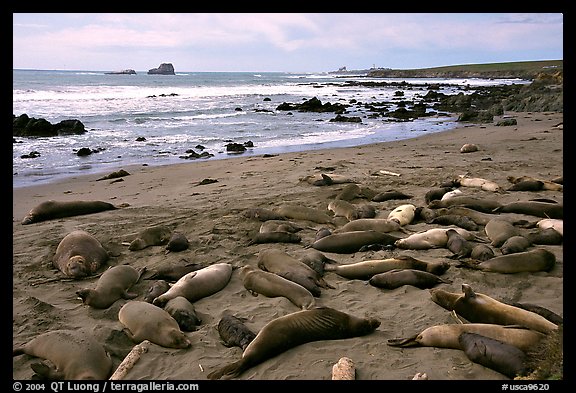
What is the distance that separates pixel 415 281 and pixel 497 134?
14.0 m

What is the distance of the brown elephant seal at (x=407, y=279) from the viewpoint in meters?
4.61

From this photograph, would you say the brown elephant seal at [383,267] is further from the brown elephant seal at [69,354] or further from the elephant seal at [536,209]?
the brown elephant seal at [69,354]

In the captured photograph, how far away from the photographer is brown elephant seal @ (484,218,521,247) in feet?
18.1

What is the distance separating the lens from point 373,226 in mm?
6316

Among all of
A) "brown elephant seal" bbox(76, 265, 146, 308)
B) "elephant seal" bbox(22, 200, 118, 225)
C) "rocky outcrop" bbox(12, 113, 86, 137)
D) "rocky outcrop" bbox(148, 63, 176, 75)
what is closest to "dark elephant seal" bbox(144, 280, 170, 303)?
"brown elephant seal" bbox(76, 265, 146, 308)

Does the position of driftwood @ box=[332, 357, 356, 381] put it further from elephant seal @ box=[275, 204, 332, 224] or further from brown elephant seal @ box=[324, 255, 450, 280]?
elephant seal @ box=[275, 204, 332, 224]

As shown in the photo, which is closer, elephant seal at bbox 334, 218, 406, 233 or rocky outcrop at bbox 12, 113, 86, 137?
elephant seal at bbox 334, 218, 406, 233

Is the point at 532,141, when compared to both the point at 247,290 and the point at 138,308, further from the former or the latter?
the point at 138,308

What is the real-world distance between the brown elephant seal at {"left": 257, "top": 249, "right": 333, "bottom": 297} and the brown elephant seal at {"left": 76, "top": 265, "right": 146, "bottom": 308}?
144cm

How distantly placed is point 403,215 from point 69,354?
477cm

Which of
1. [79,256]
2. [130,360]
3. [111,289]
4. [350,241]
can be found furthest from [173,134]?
[130,360]

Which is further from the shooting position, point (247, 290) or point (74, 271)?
point (74, 271)

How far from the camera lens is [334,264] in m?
5.30
